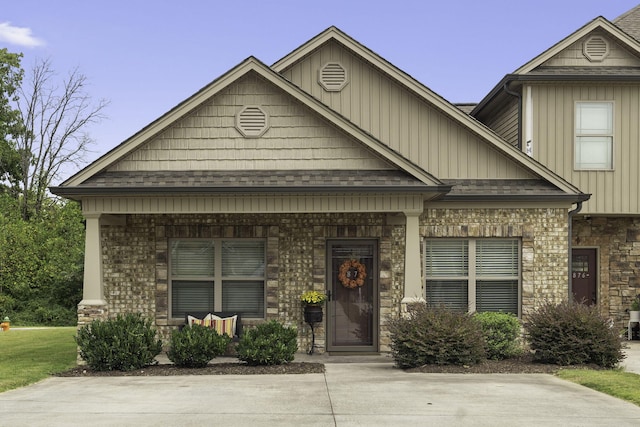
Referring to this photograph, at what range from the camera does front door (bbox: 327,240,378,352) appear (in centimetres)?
1557

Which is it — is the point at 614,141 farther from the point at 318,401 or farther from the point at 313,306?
the point at 318,401

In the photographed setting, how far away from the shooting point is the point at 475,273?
51.3 ft

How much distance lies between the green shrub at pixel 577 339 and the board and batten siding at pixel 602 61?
657 centimetres

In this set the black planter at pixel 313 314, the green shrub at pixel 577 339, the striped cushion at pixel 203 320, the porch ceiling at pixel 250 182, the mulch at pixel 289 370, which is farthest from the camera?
the black planter at pixel 313 314

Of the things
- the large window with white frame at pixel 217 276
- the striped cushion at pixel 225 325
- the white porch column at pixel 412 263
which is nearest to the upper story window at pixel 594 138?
the white porch column at pixel 412 263

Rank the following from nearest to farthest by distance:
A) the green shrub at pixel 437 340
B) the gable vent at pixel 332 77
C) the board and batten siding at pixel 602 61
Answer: the green shrub at pixel 437 340
the gable vent at pixel 332 77
the board and batten siding at pixel 602 61

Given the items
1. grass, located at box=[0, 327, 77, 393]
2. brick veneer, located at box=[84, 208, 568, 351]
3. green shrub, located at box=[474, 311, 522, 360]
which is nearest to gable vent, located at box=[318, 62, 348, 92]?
brick veneer, located at box=[84, 208, 568, 351]

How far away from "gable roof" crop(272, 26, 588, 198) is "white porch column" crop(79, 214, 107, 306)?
17.7 ft

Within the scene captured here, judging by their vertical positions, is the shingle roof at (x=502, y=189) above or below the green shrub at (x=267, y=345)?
above

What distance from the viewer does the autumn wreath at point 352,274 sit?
15.5 m

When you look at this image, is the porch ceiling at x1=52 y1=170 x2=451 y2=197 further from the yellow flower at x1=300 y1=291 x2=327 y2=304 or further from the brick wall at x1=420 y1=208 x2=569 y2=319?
the yellow flower at x1=300 y1=291 x2=327 y2=304

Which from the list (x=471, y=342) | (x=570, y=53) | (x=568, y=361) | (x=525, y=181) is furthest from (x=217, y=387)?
(x=570, y=53)

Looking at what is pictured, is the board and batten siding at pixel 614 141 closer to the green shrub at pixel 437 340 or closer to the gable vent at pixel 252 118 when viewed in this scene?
the green shrub at pixel 437 340

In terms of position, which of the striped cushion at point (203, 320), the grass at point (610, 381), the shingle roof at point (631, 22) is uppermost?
the shingle roof at point (631, 22)
